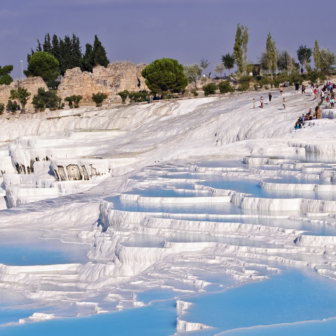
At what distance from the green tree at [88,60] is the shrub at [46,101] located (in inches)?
384

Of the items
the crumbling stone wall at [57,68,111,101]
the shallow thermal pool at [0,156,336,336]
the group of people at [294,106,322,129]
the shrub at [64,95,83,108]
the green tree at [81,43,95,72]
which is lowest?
the shallow thermal pool at [0,156,336,336]

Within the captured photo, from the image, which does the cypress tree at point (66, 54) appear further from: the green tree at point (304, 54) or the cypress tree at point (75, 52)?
the green tree at point (304, 54)

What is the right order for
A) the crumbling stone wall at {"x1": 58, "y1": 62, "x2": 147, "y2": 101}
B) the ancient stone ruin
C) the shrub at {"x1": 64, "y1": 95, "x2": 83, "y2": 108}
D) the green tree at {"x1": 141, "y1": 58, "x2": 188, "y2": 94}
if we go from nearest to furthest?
the green tree at {"x1": 141, "y1": 58, "x2": 188, "y2": 94} → the shrub at {"x1": 64, "y1": 95, "x2": 83, "y2": 108} → the ancient stone ruin → the crumbling stone wall at {"x1": 58, "y1": 62, "x2": 147, "y2": 101}

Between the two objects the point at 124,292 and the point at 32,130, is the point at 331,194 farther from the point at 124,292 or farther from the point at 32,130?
the point at 32,130

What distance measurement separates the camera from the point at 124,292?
21.6ft

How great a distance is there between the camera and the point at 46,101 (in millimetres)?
34500

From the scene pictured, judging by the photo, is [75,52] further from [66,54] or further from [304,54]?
[304,54]

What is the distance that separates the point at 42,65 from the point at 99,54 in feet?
14.8

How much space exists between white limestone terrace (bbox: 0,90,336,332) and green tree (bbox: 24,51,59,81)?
78.4 ft

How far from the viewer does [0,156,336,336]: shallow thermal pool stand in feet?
18.1

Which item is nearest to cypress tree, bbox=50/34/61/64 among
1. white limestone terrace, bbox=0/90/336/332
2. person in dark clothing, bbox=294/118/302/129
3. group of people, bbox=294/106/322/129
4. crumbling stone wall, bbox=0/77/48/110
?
crumbling stone wall, bbox=0/77/48/110

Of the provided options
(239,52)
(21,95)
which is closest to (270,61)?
(239,52)

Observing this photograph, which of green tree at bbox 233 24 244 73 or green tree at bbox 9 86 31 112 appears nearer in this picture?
green tree at bbox 9 86 31 112

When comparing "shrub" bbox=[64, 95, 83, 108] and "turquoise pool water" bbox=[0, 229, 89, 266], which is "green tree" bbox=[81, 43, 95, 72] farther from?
"turquoise pool water" bbox=[0, 229, 89, 266]
